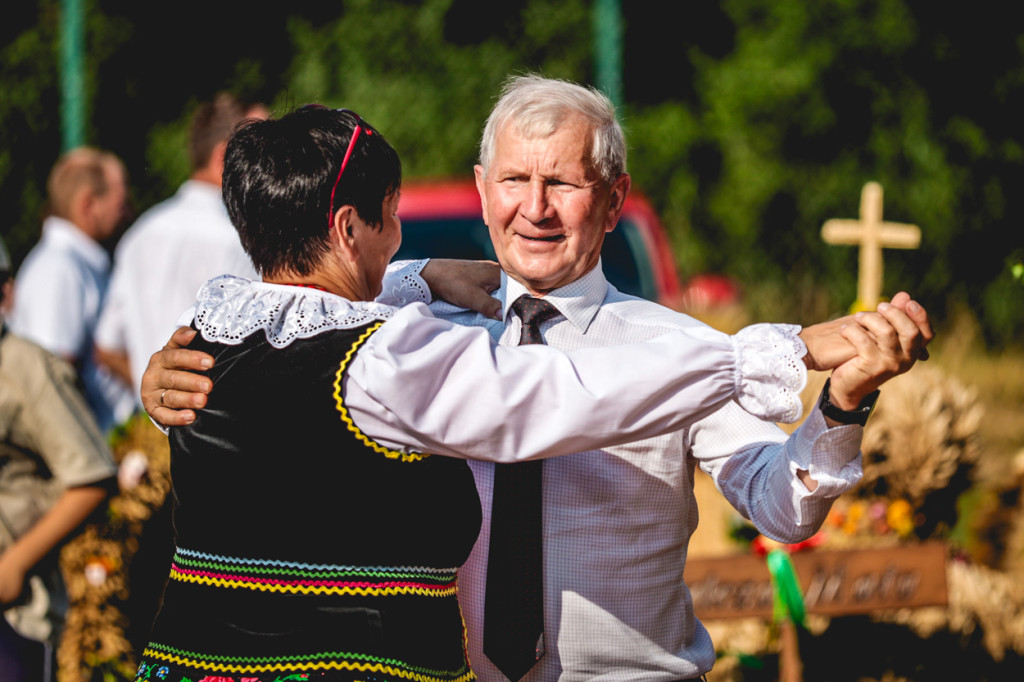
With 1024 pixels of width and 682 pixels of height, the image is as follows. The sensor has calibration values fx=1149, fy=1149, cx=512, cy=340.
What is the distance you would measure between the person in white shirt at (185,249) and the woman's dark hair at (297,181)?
218cm

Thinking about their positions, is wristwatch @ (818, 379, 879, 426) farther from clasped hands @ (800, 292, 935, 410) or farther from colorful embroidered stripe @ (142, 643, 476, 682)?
colorful embroidered stripe @ (142, 643, 476, 682)

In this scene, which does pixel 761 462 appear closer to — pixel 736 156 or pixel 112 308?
pixel 112 308

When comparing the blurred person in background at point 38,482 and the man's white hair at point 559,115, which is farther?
the blurred person in background at point 38,482

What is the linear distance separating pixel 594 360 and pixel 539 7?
12.7 m

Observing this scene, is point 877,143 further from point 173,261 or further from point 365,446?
point 365,446

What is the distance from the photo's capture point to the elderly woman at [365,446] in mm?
1707

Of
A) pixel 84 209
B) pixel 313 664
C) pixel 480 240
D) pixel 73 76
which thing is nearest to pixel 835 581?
pixel 313 664

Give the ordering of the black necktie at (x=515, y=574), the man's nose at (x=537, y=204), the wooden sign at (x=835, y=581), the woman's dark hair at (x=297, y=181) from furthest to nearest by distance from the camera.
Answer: the wooden sign at (x=835, y=581)
the man's nose at (x=537, y=204)
the black necktie at (x=515, y=574)
the woman's dark hair at (x=297, y=181)

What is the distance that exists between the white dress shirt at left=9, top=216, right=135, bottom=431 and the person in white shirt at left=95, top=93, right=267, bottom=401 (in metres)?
0.68

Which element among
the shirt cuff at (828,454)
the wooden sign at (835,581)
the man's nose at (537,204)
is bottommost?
the wooden sign at (835,581)

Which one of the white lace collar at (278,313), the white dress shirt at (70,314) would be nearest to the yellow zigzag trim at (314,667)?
the white lace collar at (278,313)

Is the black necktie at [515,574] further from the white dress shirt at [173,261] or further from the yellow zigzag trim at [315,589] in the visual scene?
the white dress shirt at [173,261]

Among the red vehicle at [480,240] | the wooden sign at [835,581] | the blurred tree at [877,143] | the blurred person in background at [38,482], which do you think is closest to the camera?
the blurred person in background at [38,482]

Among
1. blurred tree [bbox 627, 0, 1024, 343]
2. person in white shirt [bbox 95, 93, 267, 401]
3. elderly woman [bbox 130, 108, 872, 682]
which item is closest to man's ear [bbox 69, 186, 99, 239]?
person in white shirt [bbox 95, 93, 267, 401]
